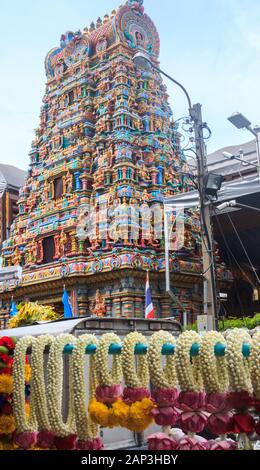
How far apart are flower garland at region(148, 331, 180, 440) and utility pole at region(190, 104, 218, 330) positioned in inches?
321

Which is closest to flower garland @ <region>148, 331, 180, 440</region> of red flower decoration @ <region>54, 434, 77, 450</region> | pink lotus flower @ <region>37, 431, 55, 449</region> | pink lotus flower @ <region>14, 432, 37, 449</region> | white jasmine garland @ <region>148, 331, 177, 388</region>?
white jasmine garland @ <region>148, 331, 177, 388</region>

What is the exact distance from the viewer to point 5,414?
6.14 meters

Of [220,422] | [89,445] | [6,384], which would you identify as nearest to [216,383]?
[220,422]

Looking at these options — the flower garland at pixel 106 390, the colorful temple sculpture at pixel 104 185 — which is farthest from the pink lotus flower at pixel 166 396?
the colorful temple sculpture at pixel 104 185

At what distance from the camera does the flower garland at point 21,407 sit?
18.8 ft

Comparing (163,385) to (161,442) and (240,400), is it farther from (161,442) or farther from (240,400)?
(240,400)

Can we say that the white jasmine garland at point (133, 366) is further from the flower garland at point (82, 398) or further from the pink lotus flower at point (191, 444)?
the pink lotus flower at point (191, 444)

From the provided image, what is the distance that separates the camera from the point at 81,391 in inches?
217

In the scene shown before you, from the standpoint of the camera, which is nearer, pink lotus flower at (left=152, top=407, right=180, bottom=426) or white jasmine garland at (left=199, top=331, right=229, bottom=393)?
white jasmine garland at (left=199, top=331, right=229, bottom=393)

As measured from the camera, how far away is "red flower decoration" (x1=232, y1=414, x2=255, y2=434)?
464 cm

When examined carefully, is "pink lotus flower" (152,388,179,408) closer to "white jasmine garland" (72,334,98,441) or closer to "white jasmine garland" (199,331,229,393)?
"white jasmine garland" (199,331,229,393)

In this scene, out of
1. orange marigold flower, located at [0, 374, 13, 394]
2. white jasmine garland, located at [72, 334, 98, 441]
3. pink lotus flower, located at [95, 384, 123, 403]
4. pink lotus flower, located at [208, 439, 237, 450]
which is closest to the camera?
pink lotus flower, located at [208, 439, 237, 450]
